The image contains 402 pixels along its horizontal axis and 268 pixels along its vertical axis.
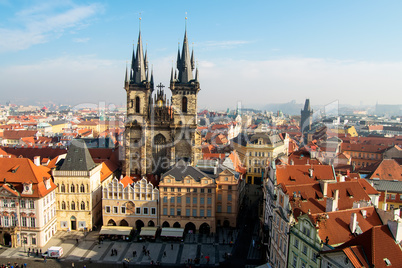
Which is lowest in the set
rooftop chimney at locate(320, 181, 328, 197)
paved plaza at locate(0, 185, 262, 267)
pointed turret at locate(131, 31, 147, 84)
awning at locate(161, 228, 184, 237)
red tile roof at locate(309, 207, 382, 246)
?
paved plaza at locate(0, 185, 262, 267)

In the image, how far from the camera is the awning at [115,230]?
6078 cm

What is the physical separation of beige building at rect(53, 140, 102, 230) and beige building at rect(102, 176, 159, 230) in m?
3.24

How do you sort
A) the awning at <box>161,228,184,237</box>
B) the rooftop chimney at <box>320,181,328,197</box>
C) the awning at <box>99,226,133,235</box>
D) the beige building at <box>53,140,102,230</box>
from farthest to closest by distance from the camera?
the beige building at <box>53,140,102,230</box>, the awning at <box>99,226,133,235</box>, the awning at <box>161,228,184,237</box>, the rooftop chimney at <box>320,181,328,197</box>

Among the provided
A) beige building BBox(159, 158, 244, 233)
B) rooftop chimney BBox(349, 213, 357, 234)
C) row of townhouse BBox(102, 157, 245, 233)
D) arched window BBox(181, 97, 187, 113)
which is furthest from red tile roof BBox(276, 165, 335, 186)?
arched window BBox(181, 97, 187, 113)

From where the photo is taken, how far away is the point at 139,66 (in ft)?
251

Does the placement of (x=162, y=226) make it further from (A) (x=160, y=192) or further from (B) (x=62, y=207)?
(B) (x=62, y=207)

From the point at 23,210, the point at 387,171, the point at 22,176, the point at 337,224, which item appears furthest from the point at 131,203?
the point at 387,171

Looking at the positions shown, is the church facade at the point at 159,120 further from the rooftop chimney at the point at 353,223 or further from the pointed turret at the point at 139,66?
the rooftop chimney at the point at 353,223

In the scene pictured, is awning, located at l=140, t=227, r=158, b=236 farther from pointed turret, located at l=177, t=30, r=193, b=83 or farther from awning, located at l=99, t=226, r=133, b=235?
pointed turret, located at l=177, t=30, r=193, b=83

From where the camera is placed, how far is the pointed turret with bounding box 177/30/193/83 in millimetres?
75875

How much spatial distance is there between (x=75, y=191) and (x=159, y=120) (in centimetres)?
2410

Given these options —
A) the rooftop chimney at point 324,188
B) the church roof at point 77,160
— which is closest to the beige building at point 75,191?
the church roof at point 77,160

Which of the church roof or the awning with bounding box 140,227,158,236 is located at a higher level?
the church roof

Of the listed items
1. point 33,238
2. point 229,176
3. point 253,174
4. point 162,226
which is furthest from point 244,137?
point 33,238
